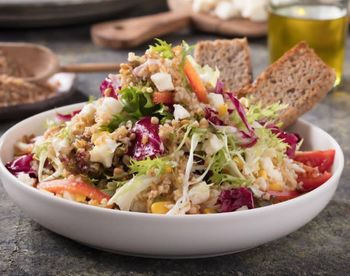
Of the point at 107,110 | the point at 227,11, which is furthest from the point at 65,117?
the point at 227,11

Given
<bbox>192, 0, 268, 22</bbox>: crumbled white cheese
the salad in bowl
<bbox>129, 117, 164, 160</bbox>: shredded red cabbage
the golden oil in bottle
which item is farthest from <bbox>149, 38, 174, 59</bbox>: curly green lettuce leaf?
<bbox>192, 0, 268, 22</bbox>: crumbled white cheese

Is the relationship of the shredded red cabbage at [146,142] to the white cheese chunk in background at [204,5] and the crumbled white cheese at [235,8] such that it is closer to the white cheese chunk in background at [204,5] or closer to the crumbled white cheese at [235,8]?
the crumbled white cheese at [235,8]

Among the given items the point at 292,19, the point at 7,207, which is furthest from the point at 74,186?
the point at 292,19

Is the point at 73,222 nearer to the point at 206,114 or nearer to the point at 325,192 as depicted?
the point at 206,114

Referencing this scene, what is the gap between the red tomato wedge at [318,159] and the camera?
2.26 m

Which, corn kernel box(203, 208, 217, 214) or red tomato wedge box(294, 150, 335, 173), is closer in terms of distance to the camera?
corn kernel box(203, 208, 217, 214)

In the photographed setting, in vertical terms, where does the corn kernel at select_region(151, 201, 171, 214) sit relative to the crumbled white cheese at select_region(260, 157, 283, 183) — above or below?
above

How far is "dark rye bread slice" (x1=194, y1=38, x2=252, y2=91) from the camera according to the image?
289cm

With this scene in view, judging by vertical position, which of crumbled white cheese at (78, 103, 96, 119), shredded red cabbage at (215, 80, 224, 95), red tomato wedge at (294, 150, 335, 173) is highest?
shredded red cabbage at (215, 80, 224, 95)

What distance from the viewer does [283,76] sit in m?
2.73

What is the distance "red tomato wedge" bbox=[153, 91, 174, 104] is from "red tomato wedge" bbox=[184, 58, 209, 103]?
0.10 m

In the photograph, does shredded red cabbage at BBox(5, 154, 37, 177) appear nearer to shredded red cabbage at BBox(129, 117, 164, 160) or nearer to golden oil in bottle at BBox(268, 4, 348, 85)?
shredded red cabbage at BBox(129, 117, 164, 160)

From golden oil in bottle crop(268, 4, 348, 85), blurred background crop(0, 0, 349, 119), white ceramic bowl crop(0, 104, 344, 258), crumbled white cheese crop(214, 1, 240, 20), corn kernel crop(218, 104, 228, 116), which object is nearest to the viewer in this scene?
white ceramic bowl crop(0, 104, 344, 258)

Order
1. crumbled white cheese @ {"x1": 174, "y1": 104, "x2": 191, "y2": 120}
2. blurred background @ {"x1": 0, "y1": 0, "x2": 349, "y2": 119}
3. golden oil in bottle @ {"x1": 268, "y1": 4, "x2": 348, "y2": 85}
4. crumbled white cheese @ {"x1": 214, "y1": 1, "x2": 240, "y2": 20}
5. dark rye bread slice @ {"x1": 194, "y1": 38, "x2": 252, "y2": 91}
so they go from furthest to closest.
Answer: crumbled white cheese @ {"x1": 214, "y1": 1, "x2": 240, "y2": 20}
blurred background @ {"x1": 0, "y1": 0, "x2": 349, "y2": 119}
golden oil in bottle @ {"x1": 268, "y1": 4, "x2": 348, "y2": 85}
dark rye bread slice @ {"x1": 194, "y1": 38, "x2": 252, "y2": 91}
crumbled white cheese @ {"x1": 174, "y1": 104, "x2": 191, "y2": 120}
